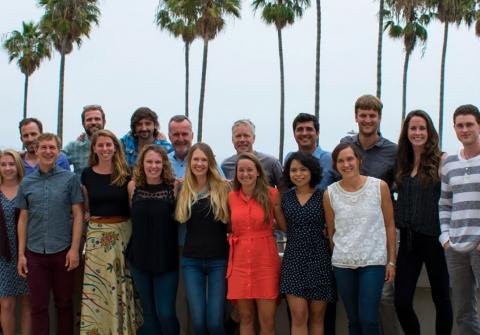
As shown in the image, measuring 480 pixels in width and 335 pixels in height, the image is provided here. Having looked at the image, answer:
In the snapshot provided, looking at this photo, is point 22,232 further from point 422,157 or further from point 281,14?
point 281,14

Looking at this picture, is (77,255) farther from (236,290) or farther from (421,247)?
(421,247)

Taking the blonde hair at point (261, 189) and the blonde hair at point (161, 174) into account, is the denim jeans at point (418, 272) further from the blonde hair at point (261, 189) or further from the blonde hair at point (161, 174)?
the blonde hair at point (161, 174)

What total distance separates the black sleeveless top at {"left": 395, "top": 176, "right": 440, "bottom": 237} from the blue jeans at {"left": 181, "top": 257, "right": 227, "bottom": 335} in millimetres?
1544

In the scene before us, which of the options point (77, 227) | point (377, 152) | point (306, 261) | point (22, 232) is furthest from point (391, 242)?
point (22, 232)

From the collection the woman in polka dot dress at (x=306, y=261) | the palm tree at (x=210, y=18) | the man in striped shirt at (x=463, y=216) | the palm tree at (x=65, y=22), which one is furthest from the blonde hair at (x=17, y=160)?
the palm tree at (x=65, y=22)

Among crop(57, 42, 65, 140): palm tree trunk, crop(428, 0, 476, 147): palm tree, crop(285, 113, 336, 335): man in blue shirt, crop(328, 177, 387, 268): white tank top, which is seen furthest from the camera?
crop(57, 42, 65, 140): palm tree trunk

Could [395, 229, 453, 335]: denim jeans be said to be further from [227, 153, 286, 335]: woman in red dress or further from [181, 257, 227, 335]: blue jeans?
[181, 257, 227, 335]: blue jeans

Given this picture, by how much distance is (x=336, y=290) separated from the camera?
4.98 meters

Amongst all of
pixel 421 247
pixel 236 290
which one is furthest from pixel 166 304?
pixel 421 247

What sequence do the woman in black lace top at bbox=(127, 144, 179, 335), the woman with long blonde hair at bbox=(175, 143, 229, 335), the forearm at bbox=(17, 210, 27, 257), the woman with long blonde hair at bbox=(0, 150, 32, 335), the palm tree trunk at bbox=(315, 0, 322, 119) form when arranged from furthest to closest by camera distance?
the palm tree trunk at bbox=(315, 0, 322, 119)
the woman with long blonde hair at bbox=(0, 150, 32, 335)
the forearm at bbox=(17, 210, 27, 257)
the woman in black lace top at bbox=(127, 144, 179, 335)
the woman with long blonde hair at bbox=(175, 143, 229, 335)

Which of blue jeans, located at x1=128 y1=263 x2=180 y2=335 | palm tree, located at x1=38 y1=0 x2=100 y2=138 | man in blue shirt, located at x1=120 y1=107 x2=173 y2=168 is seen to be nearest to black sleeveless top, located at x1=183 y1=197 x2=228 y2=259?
blue jeans, located at x1=128 y1=263 x2=180 y2=335

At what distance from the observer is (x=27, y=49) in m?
34.2

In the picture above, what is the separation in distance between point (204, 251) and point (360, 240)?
1.29 metres

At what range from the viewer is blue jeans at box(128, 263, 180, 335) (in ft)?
17.2
